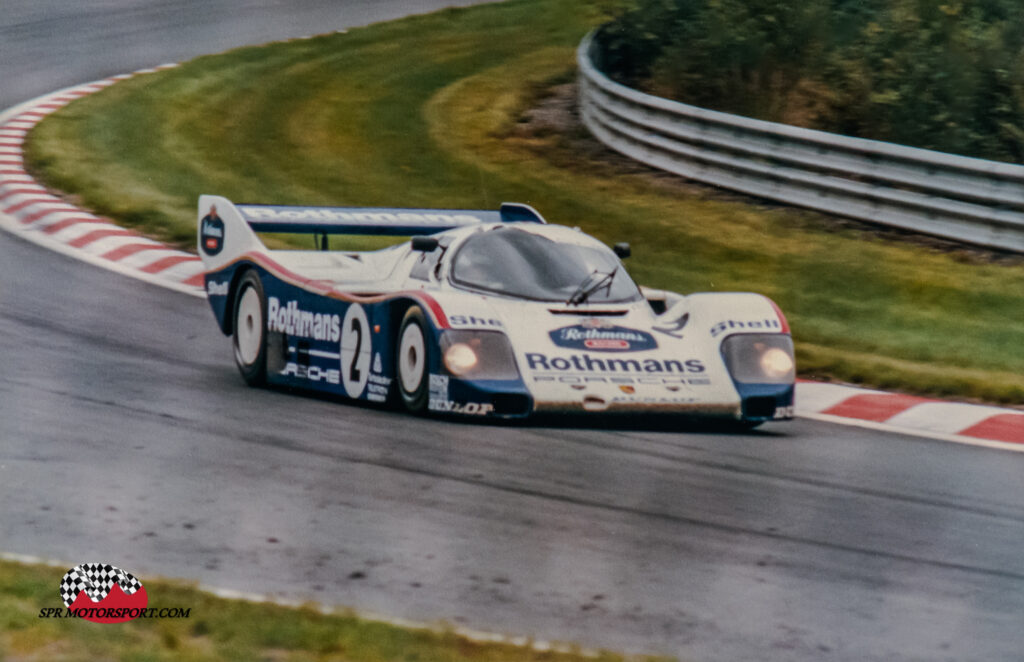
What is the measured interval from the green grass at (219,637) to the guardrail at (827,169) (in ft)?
33.4

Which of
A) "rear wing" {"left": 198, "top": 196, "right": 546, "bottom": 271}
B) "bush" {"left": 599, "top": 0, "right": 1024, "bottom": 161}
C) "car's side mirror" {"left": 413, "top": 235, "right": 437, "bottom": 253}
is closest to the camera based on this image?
"car's side mirror" {"left": 413, "top": 235, "right": 437, "bottom": 253}

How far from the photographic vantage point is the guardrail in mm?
14672

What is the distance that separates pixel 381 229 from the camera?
1139 cm

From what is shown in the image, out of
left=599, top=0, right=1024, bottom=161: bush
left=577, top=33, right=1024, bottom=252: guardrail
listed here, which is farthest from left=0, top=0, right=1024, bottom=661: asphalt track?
left=599, top=0, right=1024, bottom=161: bush

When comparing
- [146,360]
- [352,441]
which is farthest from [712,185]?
[352,441]

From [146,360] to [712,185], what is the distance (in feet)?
26.7

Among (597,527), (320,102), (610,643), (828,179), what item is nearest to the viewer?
(610,643)

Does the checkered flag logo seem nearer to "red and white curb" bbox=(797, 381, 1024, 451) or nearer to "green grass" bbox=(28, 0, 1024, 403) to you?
"red and white curb" bbox=(797, 381, 1024, 451)

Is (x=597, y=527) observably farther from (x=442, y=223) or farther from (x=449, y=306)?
(x=442, y=223)

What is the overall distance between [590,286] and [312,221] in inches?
99.6

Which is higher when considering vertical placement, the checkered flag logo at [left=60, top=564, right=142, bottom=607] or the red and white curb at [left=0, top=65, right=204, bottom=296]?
the checkered flag logo at [left=60, top=564, right=142, bottom=607]

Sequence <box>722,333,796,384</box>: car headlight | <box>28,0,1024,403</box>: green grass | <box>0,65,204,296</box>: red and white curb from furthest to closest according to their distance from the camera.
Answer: <box>0,65,204,296</box>: red and white curb < <box>28,0,1024,403</box>: green grass < <box>722,333,796,384</box>: car headlight

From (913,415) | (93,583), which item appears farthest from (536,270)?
(93,583)

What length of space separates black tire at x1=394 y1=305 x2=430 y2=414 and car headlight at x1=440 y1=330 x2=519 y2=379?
0.56 feet
